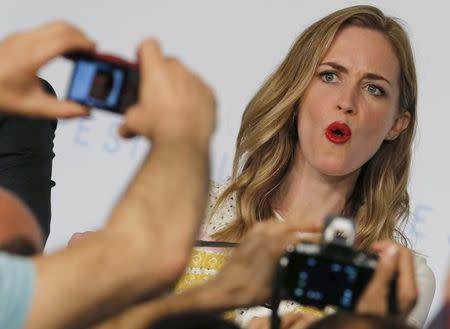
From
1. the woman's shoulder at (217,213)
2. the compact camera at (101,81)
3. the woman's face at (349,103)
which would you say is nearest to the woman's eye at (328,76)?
the woman's face at (349,103)

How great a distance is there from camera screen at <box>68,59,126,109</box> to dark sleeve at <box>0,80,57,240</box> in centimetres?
82

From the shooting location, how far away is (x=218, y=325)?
0.91m

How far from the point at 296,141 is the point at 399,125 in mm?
225

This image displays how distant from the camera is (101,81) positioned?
1060 millimetres

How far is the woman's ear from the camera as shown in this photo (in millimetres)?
2275

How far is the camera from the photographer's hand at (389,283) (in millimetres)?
1127

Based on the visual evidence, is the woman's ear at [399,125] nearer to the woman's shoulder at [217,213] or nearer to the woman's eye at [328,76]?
the woman's eye at [328,76]

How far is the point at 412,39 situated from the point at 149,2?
70 centimetres

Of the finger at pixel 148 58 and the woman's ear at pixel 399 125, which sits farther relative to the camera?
the woman's ear at pixel 399 125

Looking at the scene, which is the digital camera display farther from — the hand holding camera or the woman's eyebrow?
the woman's eyebrow

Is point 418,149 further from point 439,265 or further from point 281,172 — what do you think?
point 281,172

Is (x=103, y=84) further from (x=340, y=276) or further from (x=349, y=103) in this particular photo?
(x=349, y=103)

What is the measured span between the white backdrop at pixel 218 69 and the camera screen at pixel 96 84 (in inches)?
62.2

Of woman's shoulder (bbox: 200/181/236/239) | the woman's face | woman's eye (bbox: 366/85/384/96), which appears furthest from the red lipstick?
woman's shoulder (bbox: 200/181/236/239)
